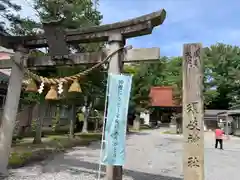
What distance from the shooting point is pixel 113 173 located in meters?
6.30

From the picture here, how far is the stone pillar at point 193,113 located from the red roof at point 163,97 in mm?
38435

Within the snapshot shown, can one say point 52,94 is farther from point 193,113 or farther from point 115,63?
point 193,113

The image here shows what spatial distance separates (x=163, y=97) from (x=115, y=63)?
3983cm

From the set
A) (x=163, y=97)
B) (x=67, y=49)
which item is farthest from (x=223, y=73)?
(x=67, y=49)

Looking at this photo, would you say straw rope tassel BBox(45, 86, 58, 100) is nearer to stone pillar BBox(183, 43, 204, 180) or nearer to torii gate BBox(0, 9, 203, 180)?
torii gate BBox(0, 9, 203, 180)

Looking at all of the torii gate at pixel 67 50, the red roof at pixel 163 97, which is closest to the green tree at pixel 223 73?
the red roof at pixel 163 97

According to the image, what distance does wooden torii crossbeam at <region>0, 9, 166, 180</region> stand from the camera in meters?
6.39

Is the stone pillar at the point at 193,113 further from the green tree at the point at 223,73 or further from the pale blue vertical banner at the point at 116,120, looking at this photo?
the green tree at the point at 223,73

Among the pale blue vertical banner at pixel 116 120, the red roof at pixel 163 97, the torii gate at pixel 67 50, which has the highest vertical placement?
the red roof at pixel 163 97

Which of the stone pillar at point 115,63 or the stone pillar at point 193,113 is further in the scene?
the stone pillar at point 115,63

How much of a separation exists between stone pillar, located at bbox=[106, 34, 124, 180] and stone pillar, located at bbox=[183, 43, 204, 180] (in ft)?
5.50

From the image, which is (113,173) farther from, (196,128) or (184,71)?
(184,71)

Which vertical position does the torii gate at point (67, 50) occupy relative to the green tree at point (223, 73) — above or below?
below

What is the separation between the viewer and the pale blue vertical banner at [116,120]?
6016 millimetres
